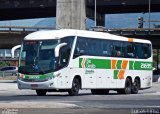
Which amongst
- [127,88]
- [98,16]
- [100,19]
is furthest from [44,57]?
[100,19]

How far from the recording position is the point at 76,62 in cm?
3119

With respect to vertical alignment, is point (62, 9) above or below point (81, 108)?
above

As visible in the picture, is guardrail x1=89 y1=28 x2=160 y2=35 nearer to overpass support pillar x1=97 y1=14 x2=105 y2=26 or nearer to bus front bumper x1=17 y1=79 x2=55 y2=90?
overpass support pillar x1=97 y1=14 x2=105 y2=26

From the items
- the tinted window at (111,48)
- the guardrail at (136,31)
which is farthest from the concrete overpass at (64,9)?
the tinted window at (111,48)

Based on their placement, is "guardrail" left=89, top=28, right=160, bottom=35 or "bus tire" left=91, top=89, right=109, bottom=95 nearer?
"bus tire" left=91, top=89, right=109, bottom=95

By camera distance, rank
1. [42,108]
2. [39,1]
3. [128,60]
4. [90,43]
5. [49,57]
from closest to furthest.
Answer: [42,108] → [49,57] → [90,43] → [128,60] → [39,1]

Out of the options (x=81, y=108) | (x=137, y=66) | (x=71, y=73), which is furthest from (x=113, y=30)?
(x=81, y=108)

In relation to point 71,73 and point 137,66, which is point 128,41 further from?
point 71,73

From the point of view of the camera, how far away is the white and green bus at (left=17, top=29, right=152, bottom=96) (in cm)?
3023

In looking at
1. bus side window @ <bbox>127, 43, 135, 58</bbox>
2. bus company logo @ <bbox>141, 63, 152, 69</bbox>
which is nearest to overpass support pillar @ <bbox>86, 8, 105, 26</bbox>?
bus company logo @ <bbox>141, 63, 152, 69</bbox>

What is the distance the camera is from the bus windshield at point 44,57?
3016 cm

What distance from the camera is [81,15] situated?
65625mm

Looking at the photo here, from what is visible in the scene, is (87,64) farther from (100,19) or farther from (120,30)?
(100,19)

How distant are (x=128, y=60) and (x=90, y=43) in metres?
4.15
